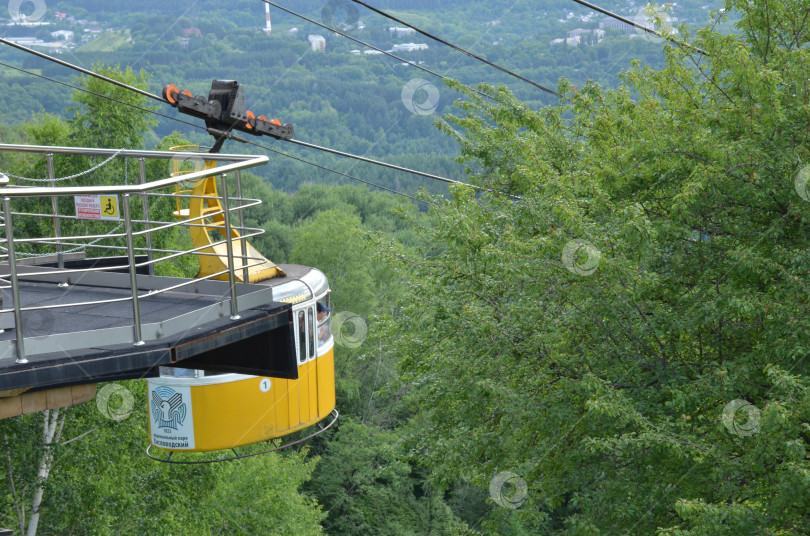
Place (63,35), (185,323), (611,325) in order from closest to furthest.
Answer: (185,323), (611,325), (63,35)

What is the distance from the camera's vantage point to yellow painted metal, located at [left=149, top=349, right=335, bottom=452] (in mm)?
10156

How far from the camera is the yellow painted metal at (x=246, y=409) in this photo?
10.2 m

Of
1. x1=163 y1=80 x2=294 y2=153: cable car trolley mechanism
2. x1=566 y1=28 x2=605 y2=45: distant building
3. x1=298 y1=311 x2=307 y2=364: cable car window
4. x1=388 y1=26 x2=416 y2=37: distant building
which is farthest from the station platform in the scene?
x1=388 y1=26 x2=416 y2=37: distant building

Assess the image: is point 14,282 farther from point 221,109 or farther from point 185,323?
point 221,109

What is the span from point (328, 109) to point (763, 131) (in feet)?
434

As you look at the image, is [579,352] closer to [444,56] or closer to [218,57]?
[218,57]

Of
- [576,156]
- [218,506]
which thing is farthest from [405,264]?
[218,506]

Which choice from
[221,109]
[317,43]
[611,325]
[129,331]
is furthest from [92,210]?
[317,43]

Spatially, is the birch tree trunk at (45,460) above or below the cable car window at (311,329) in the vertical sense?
below

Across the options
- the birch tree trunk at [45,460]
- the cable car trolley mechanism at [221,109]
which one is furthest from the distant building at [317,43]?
the cable car trolley mechanism at [221,109]

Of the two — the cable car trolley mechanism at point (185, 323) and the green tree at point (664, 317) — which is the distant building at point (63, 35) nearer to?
the green tree at point (664, 317)

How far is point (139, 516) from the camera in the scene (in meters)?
19.0

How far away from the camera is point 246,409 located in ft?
34.2

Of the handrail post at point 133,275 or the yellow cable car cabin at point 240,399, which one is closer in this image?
the handrail post at point 133,275
